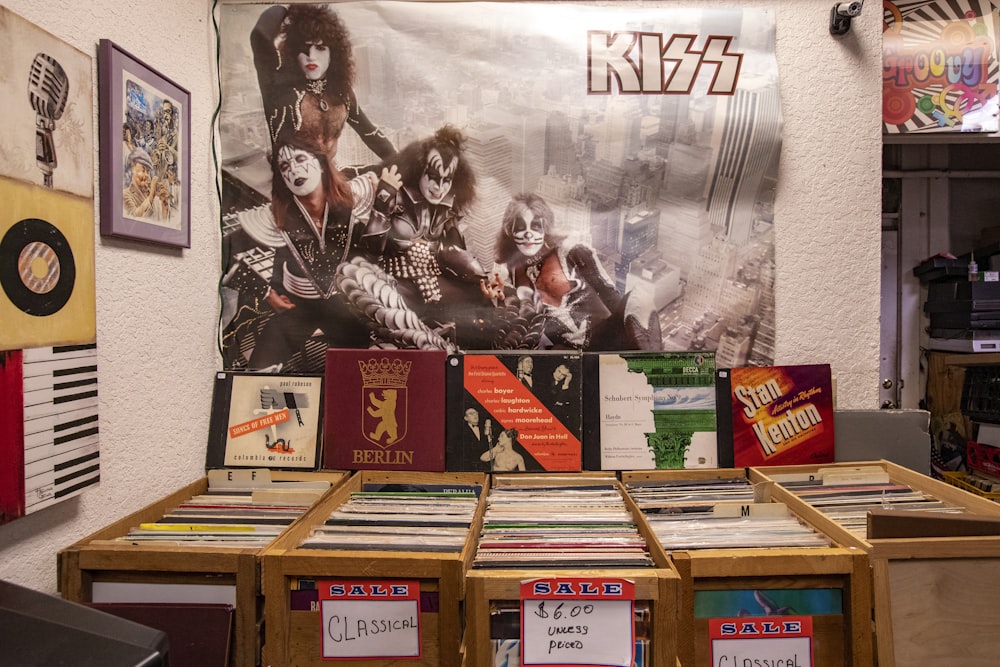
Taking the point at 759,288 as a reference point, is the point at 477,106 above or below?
above

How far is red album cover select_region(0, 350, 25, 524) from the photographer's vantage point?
106 cm

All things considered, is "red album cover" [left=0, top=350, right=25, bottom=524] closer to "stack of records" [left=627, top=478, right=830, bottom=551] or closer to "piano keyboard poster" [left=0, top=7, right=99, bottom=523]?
"piano keyboard poster" [left=0, top=7, right=99, bottom=523]

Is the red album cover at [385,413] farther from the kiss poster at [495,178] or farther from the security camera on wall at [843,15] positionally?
the security camera on wall at [843,15]

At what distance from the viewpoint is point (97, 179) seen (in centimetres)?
135

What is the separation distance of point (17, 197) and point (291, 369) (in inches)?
34.5

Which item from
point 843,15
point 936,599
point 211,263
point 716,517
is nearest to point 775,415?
point 716,517

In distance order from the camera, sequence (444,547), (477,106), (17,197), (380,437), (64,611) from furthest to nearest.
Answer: (477,106) → (380,437) → (444,547) → (17,197) → (64,611)

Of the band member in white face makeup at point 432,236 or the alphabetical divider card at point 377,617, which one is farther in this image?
the band member in white face makeup at point 432,236

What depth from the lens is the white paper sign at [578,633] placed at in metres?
1.04

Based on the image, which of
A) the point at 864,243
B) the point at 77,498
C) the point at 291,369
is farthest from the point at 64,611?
the point at 864,243

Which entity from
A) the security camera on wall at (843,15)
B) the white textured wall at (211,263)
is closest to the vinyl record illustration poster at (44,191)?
the white textured wall at (211,263)

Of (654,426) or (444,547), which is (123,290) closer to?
(444,547)

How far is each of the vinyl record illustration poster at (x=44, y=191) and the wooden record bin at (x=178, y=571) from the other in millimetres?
449

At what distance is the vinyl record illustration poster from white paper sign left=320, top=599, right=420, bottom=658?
2.55 feet
